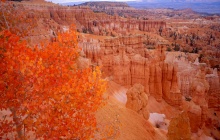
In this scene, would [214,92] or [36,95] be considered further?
[214,92]

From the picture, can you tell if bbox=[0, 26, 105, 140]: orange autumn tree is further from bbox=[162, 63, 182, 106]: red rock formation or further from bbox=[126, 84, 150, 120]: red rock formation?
bbox=[162, 63, 182, 106]: red rock formation

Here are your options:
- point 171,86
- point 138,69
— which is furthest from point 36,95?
point 171,86

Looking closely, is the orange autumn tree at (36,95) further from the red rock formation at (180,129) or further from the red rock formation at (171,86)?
the red rock formation at (171,86)

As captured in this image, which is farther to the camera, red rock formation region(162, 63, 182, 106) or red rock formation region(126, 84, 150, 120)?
red rock formation region(162, 63, 182, 106)

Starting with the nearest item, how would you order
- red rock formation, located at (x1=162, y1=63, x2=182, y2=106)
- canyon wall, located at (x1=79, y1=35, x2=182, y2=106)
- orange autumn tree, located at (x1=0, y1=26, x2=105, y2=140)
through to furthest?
orange autumn tree, located at (x1=0, y1=26, x2=105, y2=140) → canyon wall, located at (x1=79, y1=35, x2=182, y2=106) → red rock formation, located at (x1=162, y1=63, x2=182, y2=106)

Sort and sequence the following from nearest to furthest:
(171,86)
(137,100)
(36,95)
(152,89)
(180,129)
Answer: (36,95), (180,129), (137,100), (171,86), (152,89)

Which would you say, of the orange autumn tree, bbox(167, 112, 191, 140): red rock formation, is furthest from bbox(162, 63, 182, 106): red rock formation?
the orange autumn tree

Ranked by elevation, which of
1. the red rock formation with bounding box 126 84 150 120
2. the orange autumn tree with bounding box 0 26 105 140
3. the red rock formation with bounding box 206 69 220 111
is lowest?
the red rock formation with bounding box 206 69 220 111

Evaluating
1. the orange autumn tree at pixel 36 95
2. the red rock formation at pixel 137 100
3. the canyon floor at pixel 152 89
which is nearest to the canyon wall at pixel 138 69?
the canyon floor at pixel 152 89

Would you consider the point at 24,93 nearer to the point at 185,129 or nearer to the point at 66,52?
the point at 66,52

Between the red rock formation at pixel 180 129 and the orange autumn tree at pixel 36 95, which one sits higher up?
the orange autumn tree at pixel 36 95

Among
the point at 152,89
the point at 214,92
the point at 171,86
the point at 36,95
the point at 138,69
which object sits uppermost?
the point at 36,95

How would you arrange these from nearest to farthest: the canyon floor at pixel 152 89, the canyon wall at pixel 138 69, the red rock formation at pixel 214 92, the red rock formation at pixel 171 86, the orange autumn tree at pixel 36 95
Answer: the orange autumn tree at pixel 36 95 < the canyon floor at pixel 152 89 < the canyon wall at pixel 138 69 < the red rock formation at pixel 171 86 < the red rock formation at pixel 214 92

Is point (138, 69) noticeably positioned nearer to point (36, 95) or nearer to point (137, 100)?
point (137, 100)
